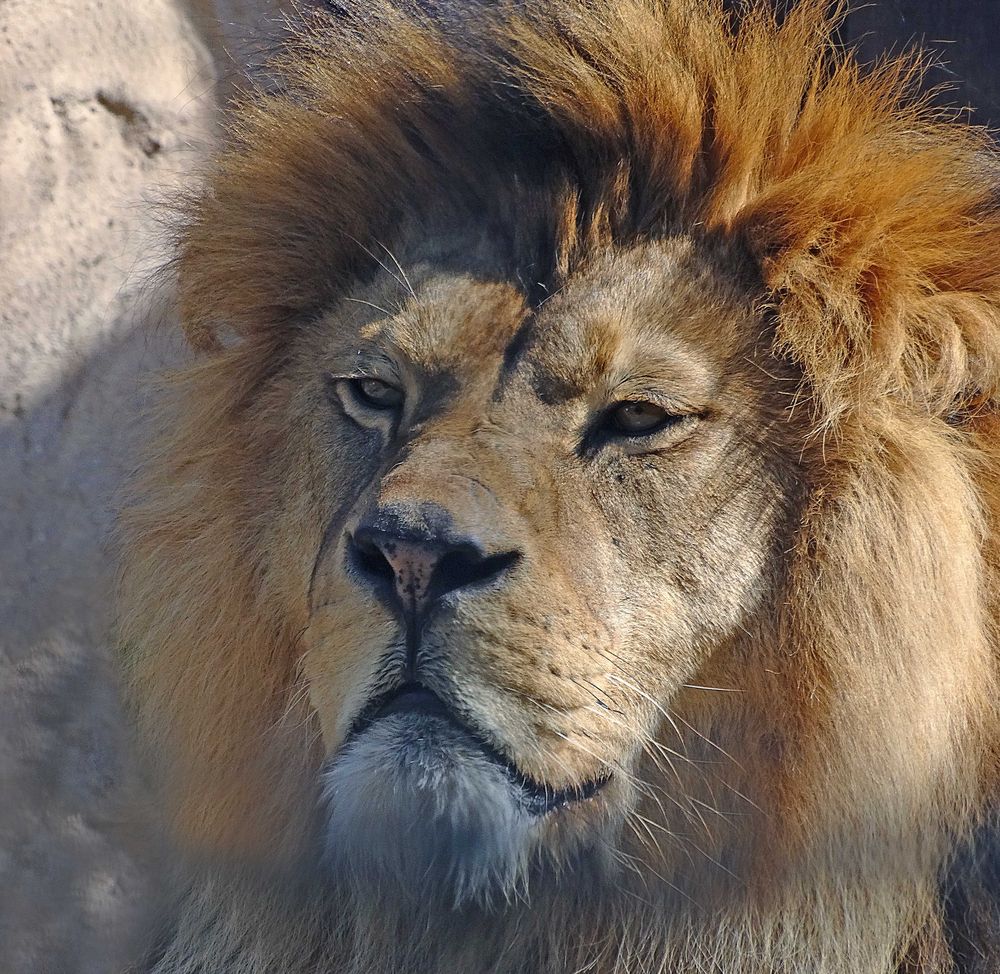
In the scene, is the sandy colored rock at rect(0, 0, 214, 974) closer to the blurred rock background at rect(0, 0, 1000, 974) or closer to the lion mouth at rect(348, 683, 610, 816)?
the blurred rock background at rect(0, 0, 1000, 974)

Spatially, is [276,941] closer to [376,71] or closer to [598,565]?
[598,565]

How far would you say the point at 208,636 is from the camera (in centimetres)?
222

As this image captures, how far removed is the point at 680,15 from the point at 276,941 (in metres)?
1.54

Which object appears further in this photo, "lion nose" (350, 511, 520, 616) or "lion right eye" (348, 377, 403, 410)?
"lion right eye" (348, 377, 403, 410)

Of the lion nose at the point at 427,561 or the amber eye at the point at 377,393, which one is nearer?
the lion nose at the point at 427,561

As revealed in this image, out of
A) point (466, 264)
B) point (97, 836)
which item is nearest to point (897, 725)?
point (466, 264)

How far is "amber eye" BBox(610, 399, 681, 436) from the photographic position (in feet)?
5.99

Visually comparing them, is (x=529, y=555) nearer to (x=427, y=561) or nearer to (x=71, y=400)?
(x=427, y=561)

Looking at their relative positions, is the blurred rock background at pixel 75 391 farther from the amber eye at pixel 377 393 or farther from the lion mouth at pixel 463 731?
the lion mouth at pixel 463 731

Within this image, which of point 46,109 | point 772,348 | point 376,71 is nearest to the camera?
point 772,348

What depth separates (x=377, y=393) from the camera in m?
2.02

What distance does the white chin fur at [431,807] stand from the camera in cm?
166

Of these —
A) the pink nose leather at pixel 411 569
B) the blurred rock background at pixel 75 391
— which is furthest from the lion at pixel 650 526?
the blurred rock background at pixel 75 391

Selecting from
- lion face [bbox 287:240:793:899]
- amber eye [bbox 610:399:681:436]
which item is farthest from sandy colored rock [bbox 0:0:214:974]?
amber eye [bbox 610:399:681:436]
